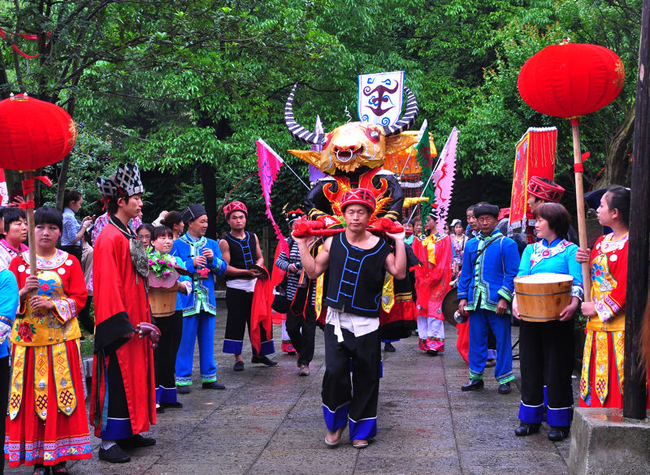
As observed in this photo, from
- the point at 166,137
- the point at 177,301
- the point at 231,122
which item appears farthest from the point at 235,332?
the point at 231,122

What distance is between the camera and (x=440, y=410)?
20.9 ft

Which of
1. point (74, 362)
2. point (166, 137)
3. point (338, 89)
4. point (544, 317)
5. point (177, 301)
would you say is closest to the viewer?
point (74, 362)

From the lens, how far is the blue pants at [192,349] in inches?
287

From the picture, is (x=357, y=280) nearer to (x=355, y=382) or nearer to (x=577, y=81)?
(x=355, y=382)

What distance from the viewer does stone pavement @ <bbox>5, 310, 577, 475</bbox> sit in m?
4.81

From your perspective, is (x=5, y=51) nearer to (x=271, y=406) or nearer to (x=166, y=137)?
(x=271, y=406)

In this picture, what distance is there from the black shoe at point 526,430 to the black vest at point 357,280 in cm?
146

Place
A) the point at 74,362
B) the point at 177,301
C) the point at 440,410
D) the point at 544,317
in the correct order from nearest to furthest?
1. the point at 74,362
2. the point at 544,317
3. the point at 440,410
4. the point at 177,301

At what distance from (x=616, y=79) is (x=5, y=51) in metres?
6.91

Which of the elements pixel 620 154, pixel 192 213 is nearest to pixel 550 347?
pixel 192 213

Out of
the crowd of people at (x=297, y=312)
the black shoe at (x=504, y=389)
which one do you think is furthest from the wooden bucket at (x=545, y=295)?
the black shoe at (x=504, y=389)

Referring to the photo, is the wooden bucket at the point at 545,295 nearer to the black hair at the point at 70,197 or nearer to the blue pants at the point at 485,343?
the blue pants at the point at 485,343

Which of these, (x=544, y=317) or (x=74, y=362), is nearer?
(x=74, y=362)

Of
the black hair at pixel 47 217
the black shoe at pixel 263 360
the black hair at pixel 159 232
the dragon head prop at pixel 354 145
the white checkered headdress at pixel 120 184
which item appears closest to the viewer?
the black hair at pixel 47 217
